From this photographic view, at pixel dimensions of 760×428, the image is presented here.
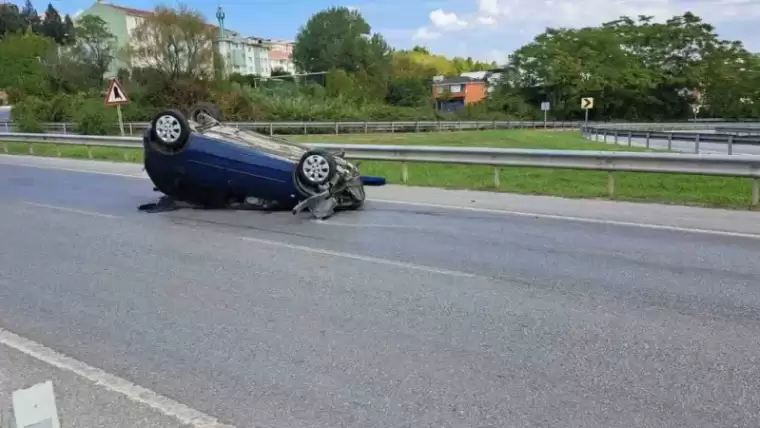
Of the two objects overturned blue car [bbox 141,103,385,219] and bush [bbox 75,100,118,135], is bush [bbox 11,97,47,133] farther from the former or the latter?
overturned blue car [bbox 141,103,385,219]

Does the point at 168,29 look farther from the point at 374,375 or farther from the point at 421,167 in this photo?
the point at 374,375

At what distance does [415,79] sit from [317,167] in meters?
81.9

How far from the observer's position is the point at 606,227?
8.88 metres

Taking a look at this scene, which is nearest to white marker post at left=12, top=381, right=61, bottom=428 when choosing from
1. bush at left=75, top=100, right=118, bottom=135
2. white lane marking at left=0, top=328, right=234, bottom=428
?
white lane marking at left=0, top=328, right=234, bottom=428

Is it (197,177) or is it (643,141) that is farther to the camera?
(643,141)

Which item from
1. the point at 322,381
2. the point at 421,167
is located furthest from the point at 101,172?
the point at 322,381

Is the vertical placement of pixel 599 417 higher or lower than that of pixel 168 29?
lower

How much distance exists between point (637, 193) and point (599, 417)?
9.04m

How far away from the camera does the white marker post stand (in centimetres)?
223

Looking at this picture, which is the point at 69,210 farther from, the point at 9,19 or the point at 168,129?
the point at 9,19

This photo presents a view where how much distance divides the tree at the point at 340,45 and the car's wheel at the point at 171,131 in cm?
9027

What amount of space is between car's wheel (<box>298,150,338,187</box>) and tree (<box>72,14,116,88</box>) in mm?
61923

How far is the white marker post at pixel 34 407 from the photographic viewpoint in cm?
223

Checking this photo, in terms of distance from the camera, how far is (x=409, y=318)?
5258 mm
